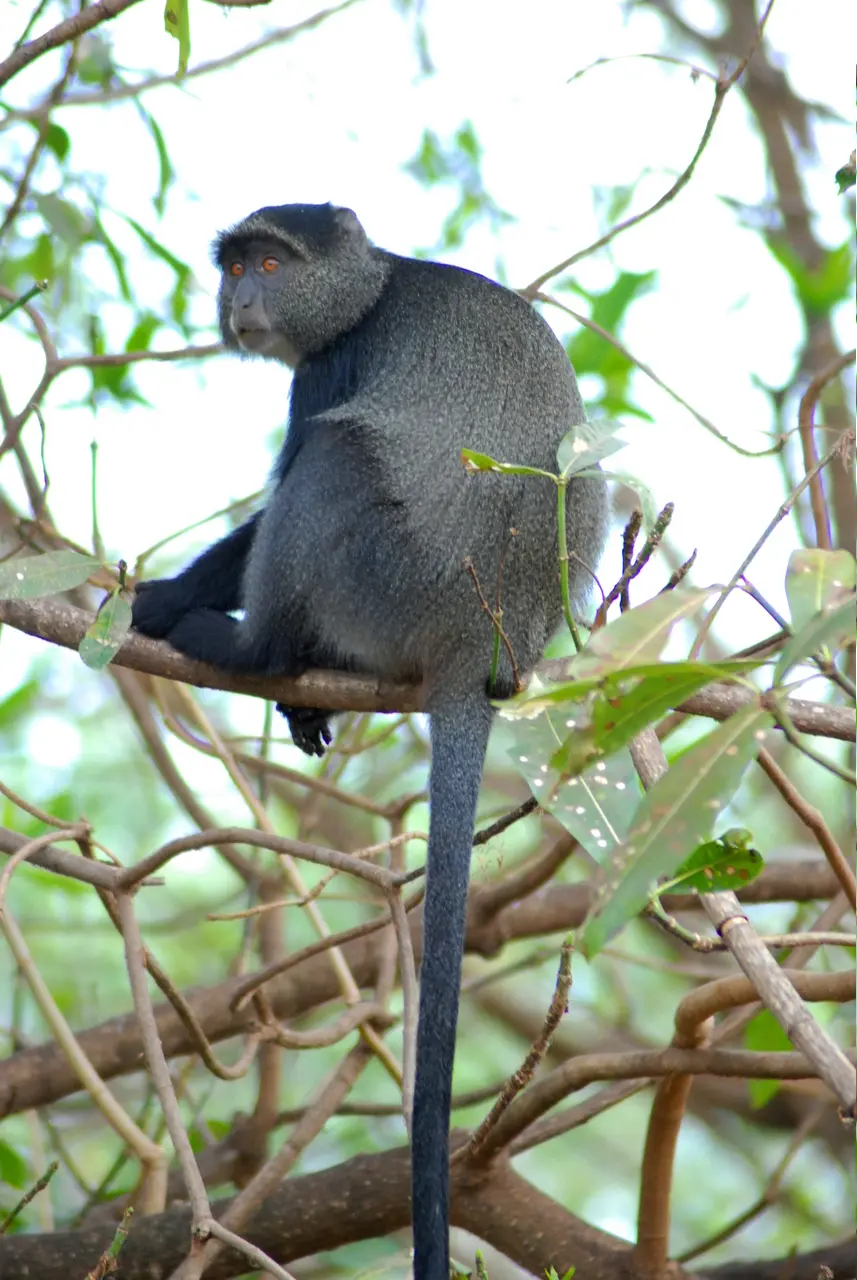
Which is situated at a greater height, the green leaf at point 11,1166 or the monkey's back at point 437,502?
the monkey's back at point 437,502

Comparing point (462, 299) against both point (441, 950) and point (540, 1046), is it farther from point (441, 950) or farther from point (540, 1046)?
point (540, 1046)

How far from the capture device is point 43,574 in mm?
3248

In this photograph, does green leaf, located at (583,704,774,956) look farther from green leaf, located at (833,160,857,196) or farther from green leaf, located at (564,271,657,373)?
green leaf, located at (564,271,657,373)

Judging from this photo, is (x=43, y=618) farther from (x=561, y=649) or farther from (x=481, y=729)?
(x=561, y=649)

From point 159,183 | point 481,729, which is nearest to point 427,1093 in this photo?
point 481,729

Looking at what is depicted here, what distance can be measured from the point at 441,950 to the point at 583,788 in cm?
97

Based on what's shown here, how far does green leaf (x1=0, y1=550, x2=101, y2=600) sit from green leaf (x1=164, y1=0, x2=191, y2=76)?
1.43 m

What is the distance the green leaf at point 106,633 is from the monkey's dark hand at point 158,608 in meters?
1.41

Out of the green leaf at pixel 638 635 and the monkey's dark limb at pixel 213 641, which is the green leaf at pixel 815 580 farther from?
the monkey's dark limb at pixel 213 641

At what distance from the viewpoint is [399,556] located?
14.6 feet

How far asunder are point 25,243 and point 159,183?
1.76 m

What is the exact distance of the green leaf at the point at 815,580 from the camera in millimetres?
1922

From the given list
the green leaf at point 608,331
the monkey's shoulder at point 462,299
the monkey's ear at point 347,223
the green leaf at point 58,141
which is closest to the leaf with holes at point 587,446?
the monkey's shoulder at point 462,299

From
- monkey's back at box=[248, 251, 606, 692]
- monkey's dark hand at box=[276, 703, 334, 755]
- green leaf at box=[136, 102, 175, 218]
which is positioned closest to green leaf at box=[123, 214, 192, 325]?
green leaf at box=[136, 102, 175, 218]
